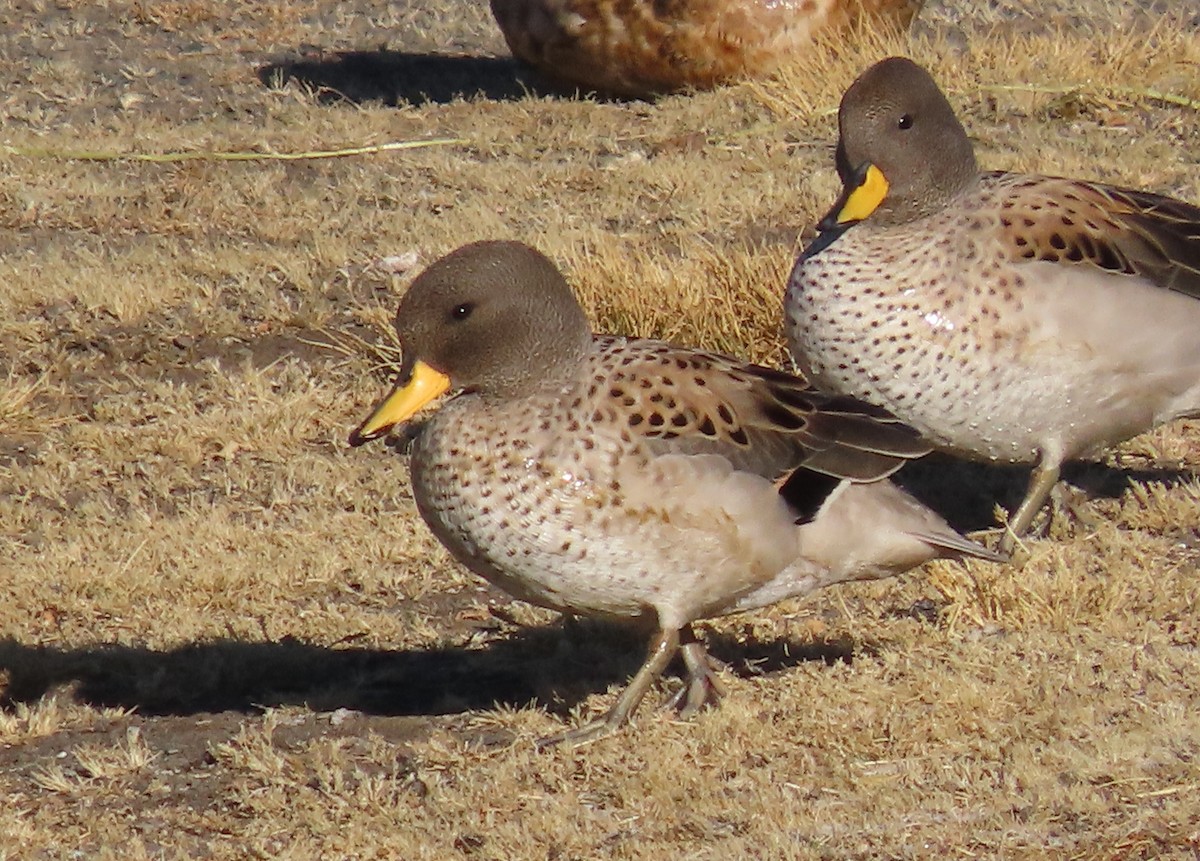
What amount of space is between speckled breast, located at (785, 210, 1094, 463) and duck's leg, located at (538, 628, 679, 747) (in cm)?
117

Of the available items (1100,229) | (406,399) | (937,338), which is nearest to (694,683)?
(406,399)

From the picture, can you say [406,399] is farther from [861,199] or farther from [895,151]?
[895,151]

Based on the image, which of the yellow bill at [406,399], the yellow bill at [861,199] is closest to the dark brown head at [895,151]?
the yellow bill at [861,199]

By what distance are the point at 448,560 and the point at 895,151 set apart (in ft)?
5.67

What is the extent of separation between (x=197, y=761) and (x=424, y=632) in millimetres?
1035

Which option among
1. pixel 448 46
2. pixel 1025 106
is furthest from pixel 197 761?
pixel 448 46

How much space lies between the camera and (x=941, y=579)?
5195 millimetres

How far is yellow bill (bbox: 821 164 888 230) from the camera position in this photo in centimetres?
544

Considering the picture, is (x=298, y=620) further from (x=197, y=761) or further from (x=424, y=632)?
(x=197, y=761)

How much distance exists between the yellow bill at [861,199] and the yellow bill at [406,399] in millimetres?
1465

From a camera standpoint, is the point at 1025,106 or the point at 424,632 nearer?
the point at 424,632

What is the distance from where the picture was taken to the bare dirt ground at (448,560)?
407 centimetres

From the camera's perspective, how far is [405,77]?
479 inches

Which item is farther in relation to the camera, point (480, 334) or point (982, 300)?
point (982, 300)
